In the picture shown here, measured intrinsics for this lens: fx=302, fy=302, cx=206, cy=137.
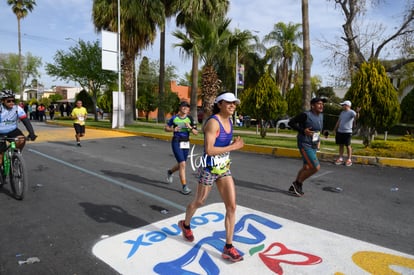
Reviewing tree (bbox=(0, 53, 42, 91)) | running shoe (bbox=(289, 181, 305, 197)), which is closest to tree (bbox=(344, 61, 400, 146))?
running shoe (bbox=(289, 181, 305, 197))

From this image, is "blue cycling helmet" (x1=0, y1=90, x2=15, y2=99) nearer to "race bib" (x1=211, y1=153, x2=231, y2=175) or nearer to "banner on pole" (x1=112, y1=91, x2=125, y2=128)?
"race bib" (x1=211, y1=153, x2=231, y2=175)

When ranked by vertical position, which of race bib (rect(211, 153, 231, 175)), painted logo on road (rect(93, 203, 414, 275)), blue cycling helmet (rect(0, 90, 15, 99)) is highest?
blue cycling helmet (rect(0, 90, 15, 99))

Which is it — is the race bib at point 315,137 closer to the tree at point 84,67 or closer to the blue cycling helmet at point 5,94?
the blue cycling helmet at point 5,94

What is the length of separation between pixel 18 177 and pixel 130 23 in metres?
16.0

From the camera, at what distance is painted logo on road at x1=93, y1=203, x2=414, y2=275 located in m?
2.94

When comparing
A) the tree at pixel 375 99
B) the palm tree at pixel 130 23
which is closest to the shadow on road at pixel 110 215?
the tree at pixel 375 99

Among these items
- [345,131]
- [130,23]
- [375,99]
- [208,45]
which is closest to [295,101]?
[208,45]

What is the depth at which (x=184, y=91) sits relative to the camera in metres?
46.6

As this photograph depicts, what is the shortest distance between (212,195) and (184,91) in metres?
42.3

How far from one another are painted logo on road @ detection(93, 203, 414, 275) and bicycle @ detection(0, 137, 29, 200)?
7.31 feet

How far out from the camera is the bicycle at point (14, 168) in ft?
15.8

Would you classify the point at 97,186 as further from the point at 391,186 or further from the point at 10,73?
the point at 10,73

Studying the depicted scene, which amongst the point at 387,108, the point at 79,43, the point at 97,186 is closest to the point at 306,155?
the point at 97,186

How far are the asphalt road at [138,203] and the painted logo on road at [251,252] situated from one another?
21 cm
